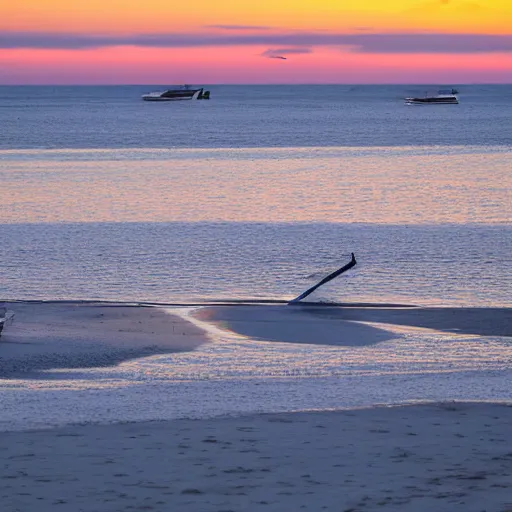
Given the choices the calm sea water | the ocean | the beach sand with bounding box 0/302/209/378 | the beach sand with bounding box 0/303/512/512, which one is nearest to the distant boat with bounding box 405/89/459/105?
the calm sea water

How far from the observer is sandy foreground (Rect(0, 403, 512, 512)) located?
24.5ft

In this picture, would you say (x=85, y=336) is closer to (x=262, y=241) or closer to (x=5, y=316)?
(x=5, y=316)

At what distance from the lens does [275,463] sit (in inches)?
329

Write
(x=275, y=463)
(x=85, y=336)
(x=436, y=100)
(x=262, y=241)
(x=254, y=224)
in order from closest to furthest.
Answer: (x=275, y=463) < (x=85, y=336) < (x=262, y=241) < (x=254, y=224) < (x=436, y=100)

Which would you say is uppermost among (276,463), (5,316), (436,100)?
(436,100)

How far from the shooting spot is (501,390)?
36.5ft

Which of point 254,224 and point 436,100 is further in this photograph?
point 436,100

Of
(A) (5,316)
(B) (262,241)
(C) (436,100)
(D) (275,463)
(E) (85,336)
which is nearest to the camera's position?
(D) (275,463)

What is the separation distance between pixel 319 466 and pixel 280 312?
7588mm

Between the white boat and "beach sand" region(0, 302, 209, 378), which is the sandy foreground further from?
the white boat

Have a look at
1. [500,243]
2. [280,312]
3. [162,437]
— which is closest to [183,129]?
[500,243]

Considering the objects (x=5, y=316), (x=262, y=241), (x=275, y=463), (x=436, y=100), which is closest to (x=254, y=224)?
(x=262, y=241)

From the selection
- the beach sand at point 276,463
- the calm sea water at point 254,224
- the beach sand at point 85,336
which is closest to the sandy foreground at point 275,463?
the beach sand at point 276,463

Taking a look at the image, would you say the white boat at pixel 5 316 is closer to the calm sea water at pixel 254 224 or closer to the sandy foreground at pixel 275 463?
the calm sea water at pixel 254 224
